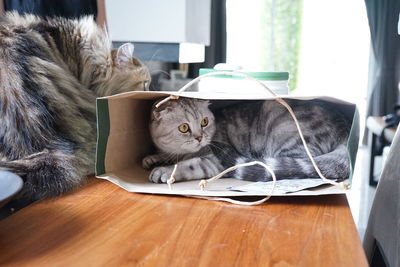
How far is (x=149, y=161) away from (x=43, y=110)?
0.31 m

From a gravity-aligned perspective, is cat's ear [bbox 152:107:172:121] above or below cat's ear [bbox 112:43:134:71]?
below

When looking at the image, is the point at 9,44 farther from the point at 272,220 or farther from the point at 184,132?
the point at 272,220

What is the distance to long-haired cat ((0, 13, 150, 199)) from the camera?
0.69 meters

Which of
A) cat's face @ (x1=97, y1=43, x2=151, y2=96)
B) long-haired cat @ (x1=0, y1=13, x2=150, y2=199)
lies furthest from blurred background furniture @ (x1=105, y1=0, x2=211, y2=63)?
long-haired cat @ (x1=0, y1=13, x2=150, y2=199)

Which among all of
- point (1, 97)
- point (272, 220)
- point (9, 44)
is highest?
point (9, 44)

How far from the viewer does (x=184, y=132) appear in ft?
3.37

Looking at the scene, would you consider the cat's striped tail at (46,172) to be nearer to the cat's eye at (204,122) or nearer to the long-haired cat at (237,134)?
the long-haired cat at (237,134)

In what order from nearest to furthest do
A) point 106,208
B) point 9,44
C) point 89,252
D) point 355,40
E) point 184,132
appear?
point 89,252
point 106,208
point 9,44
point 184,132
point 355,40

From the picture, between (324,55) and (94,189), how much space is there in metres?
4.09

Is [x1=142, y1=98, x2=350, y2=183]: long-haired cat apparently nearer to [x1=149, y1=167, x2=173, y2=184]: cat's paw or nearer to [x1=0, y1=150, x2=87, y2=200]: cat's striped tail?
[x1=149, y1=167, x2=173, y2=184]: cat's paw

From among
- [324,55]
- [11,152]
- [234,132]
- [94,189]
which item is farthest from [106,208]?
[324,55]

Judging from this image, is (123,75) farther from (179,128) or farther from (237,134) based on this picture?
(237,134)

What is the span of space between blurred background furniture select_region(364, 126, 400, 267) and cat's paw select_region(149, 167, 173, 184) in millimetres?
508

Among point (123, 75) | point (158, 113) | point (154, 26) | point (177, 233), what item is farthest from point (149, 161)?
point (154, 26)
